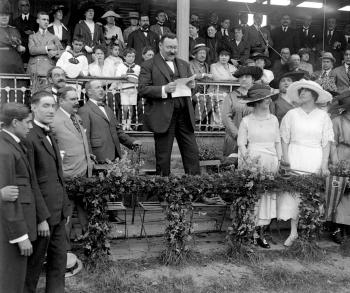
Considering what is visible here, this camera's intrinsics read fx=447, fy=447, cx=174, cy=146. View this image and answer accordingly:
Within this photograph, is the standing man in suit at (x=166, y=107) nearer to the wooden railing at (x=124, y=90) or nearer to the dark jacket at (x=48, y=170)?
the wooden railing at (x=124, y=90)

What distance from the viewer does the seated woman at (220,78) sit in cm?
854

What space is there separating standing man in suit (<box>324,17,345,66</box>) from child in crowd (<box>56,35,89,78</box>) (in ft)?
22.6

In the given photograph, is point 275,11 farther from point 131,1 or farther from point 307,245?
point 307,245

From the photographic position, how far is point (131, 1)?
1235 cm

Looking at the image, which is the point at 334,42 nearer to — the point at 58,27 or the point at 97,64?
the point at 97,64

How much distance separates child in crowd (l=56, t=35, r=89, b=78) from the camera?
7.47 meters

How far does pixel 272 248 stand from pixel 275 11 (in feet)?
33.7

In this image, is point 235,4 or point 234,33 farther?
point 235,4

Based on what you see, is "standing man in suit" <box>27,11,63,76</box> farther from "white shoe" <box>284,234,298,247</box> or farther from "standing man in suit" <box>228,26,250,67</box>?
"white shoe" <box>284,234,298,247</box>

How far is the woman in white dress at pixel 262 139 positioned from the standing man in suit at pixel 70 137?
1.82 meters

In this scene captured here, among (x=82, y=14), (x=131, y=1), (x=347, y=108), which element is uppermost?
(x=131, y=1)

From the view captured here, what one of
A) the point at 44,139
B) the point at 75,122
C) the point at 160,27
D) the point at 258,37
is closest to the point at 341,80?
the point at 258,37

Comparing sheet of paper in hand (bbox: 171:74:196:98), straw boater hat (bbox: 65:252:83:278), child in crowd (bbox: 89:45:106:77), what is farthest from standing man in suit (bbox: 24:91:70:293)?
child in crowd (bbox: 89:45:106:77)

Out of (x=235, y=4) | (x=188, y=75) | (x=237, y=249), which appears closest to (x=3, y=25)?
(x=188, y=75)
